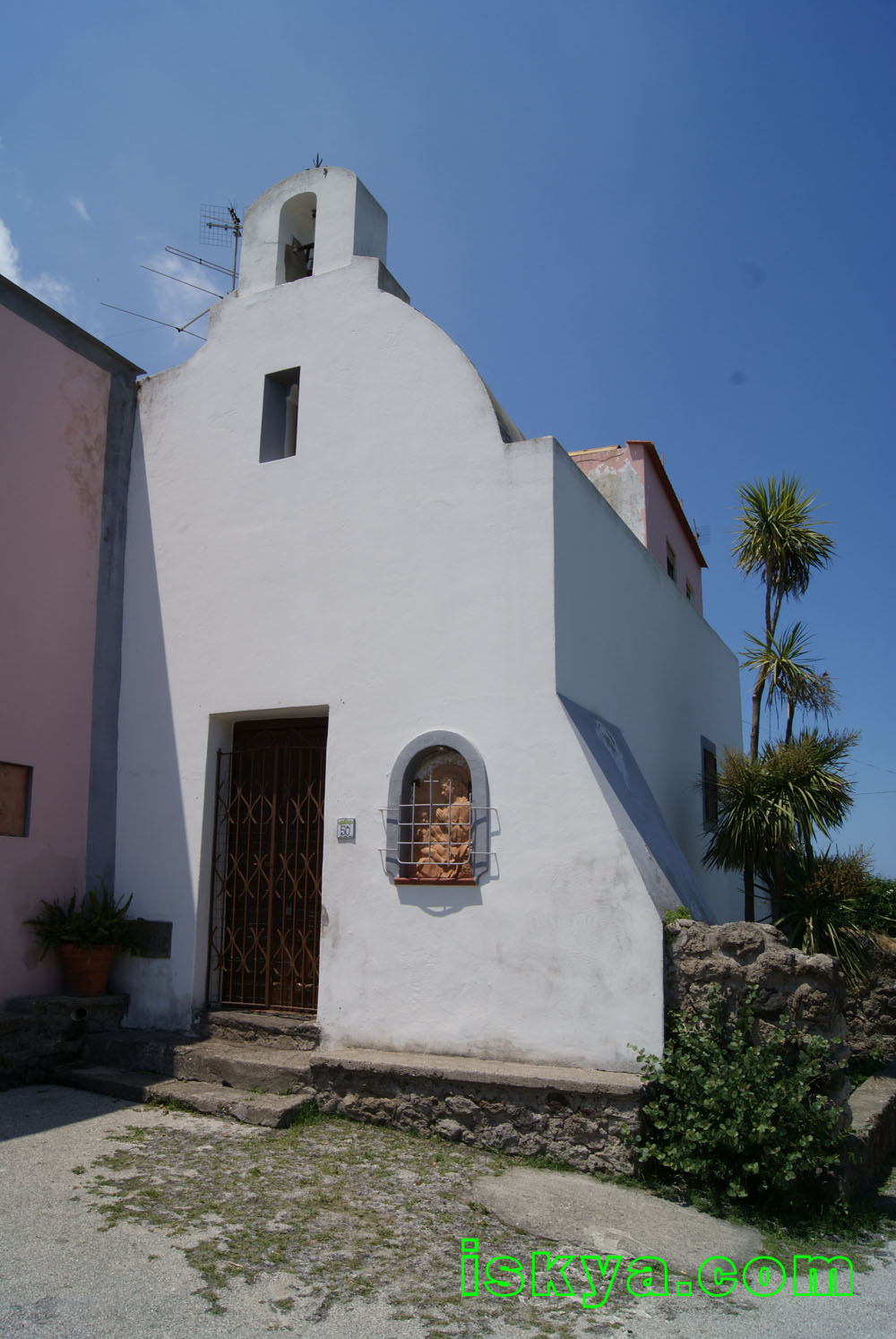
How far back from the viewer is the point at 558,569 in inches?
304

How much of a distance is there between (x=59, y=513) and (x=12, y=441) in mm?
723

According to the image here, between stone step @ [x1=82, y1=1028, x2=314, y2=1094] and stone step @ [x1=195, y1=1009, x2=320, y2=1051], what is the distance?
58mm

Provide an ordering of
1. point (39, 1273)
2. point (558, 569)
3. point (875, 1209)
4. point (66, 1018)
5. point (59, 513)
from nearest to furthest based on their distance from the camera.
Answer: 1. point (39, 1273)
2. point (875, 1209)
3. point (558, 569)
4. point (66, 1018)
5. point (59, 513)

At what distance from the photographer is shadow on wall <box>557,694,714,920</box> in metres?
7.00

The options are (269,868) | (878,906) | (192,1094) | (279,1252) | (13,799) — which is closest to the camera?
(279,1252)

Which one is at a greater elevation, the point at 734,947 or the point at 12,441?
the point at 12,441

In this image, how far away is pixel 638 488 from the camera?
13.4m

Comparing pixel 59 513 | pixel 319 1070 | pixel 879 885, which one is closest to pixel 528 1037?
pixel 319 1070

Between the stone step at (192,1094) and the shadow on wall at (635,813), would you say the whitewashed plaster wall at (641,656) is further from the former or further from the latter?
the stone step at (192,1094)

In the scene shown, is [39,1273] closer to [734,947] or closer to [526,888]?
[526,888]

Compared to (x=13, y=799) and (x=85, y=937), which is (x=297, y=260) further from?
(x=85, y=937)

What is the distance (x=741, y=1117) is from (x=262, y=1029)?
385 cm

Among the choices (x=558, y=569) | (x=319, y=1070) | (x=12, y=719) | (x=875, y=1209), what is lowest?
(x=875, y=1209)

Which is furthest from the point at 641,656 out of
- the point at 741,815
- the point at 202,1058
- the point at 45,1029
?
the point at 45,1029
